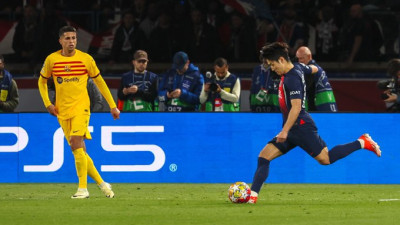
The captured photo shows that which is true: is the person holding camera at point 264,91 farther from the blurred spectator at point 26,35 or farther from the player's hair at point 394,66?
the blurred spectator at point 26,35

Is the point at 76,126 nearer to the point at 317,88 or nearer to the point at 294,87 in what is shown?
the point at 294,87

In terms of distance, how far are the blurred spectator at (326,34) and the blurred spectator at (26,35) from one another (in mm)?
5834

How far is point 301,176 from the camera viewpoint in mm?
17344

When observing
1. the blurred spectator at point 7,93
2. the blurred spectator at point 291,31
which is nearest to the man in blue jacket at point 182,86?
the blurred spectator at point 7,93

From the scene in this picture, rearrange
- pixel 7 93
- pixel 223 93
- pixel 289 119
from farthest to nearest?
pixel 7 93 < pixel 223 93 < pixel 289 119

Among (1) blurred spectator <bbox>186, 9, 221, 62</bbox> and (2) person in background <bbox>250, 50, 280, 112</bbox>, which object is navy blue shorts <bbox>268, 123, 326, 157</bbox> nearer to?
(2) person in background <bbox>250, 50, 280, 112</bbox>

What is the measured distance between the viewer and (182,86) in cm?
1820

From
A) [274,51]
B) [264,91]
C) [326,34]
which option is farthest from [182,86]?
[274,51]

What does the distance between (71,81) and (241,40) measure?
26.2 ft

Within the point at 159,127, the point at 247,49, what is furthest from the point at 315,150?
the point at 247,49

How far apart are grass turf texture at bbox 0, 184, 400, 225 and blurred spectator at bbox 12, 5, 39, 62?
6716 mm

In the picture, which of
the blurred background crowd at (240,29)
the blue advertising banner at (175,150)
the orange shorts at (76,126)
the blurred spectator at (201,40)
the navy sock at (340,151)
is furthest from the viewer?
the blurred spectator at (201,40)

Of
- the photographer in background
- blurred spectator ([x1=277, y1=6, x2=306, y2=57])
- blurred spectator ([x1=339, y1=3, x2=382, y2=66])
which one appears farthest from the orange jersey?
blurred spectator ([x1=339, y1=3, x2=382, y2=66])

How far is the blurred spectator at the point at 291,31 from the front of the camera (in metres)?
20.7
